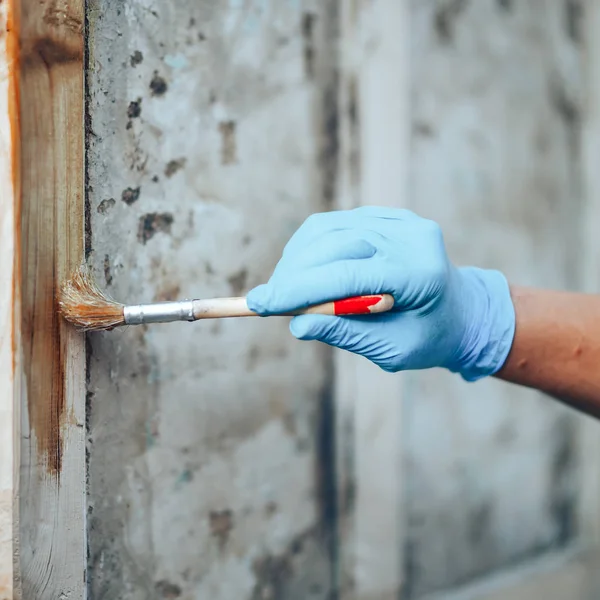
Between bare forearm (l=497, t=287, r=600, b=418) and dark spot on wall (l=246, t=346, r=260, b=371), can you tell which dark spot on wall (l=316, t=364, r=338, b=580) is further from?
bare forearm (l=497, t=287, r=600, b=418)

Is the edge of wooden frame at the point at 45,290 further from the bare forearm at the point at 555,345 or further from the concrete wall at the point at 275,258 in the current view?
the bare forearm at the point at 555,345

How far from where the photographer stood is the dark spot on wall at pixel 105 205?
2.70 ft

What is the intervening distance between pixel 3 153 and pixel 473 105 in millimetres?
1151

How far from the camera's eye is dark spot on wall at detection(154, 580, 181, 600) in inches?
38.0

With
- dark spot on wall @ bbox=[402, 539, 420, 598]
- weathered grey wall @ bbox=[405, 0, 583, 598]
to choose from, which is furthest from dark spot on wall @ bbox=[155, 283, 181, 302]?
dark spot on wall @ bbox=[402, 539, 420, 598]

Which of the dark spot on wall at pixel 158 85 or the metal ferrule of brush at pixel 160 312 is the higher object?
the dark spot on wall at pixel 158 85

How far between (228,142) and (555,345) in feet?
1.96

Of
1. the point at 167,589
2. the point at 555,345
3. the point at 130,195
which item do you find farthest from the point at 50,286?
the point at 555,345

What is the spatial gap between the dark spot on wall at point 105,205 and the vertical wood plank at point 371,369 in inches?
20.5

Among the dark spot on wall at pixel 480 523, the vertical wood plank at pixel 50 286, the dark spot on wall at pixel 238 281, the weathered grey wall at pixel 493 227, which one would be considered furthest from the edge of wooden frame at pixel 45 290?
the dark spot on wall at pixel 480 523

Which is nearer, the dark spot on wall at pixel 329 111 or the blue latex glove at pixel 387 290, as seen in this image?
the blue latex glove at pixel 387 290

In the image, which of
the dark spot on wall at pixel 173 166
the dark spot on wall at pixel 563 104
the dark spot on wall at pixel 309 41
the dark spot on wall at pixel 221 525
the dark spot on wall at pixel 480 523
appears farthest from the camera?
the dark spot on wall at pixel 563 104

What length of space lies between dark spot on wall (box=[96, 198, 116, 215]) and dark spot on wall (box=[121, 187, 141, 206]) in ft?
0.07

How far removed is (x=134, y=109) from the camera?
34.2 inches
